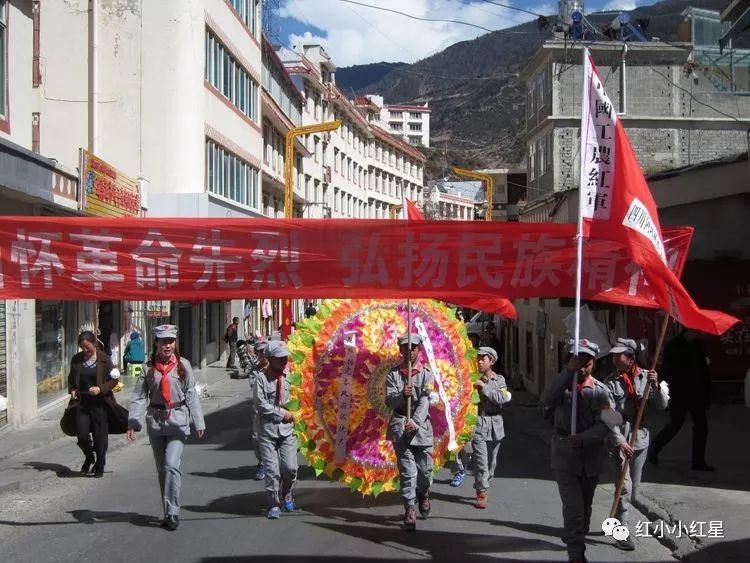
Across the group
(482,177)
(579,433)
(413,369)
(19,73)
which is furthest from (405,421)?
(482,177)

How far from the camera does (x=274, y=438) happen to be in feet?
28.1

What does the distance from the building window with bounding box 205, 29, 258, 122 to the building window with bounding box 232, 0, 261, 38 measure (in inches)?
72.0

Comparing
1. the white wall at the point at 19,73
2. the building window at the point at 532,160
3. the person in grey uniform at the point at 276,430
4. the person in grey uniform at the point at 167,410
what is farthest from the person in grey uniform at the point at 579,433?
the building window at the point at 532,160

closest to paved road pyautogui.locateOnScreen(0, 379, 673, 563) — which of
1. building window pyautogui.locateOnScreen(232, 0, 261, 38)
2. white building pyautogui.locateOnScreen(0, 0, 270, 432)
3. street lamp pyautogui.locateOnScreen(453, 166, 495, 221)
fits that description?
white building pyautogui.locateOnScreen(0, 0, 270, 432)

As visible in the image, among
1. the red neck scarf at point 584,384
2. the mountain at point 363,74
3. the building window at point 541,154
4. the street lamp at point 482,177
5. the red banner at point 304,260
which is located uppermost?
the mountain at point 363,74

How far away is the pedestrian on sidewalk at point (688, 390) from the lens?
10641mm

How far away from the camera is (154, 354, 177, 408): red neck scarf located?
314 inches

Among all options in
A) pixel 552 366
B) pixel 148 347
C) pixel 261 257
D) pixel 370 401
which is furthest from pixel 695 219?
pixel 148 347

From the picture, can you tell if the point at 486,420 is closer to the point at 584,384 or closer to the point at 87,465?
the point at 584,384

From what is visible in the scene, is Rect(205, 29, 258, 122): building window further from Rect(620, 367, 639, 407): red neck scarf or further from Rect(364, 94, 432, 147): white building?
Rect(364, 94, 432, 147): white building

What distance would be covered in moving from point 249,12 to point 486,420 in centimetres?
2628

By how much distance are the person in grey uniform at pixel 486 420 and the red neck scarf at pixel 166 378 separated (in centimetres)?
324

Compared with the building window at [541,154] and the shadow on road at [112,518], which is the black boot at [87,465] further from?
the building window at [541,154]

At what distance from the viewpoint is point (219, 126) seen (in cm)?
2791
